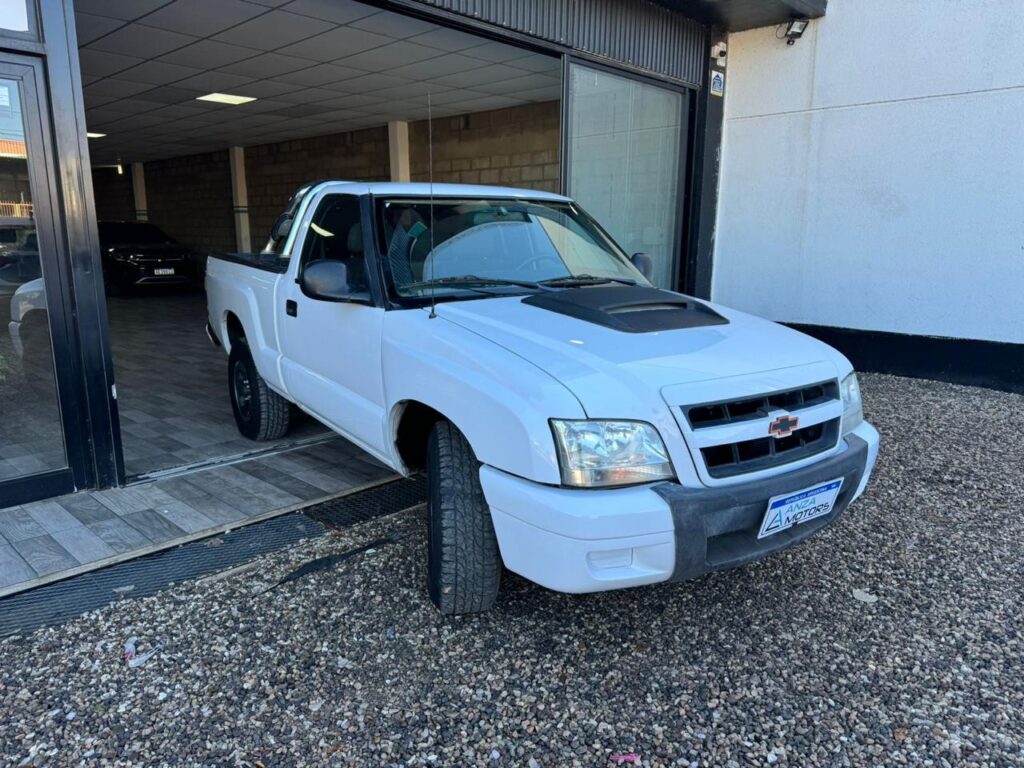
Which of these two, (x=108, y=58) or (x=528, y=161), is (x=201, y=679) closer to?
(x=108, y=58)

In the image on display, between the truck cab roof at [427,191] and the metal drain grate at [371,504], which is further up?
the truck cab roof at [427,191]

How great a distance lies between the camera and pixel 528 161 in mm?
11141

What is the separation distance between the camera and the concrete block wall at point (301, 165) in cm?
1330

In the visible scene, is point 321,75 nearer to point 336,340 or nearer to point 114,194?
point 336,340

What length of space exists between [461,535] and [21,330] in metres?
2.93

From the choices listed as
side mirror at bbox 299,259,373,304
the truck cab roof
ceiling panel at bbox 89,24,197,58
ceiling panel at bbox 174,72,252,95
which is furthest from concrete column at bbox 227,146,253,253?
side mirror at bbox 299,259,373,304

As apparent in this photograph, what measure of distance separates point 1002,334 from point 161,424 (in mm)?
7694

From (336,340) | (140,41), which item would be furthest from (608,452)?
(140,41)

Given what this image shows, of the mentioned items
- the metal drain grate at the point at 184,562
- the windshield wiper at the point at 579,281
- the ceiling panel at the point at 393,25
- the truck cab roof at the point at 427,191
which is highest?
the ceiling panel at the point at 393,25

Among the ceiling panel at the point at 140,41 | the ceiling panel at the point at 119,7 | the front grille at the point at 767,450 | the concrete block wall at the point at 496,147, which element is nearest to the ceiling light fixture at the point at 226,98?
the ceiling panel at the point at 140,41

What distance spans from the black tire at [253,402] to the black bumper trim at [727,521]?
3.47 m

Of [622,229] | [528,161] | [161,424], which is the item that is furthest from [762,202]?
[161,424]

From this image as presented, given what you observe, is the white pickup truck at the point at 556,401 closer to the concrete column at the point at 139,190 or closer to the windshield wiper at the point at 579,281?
the windshield wiper at the point at 579,281

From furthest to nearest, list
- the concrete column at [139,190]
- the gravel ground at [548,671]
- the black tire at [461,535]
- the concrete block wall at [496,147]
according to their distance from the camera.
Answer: the concrete column at [139,190] < the concrete block wall at [496,147] < the black tire at [461,535] < the gravel ground at [548,671]
